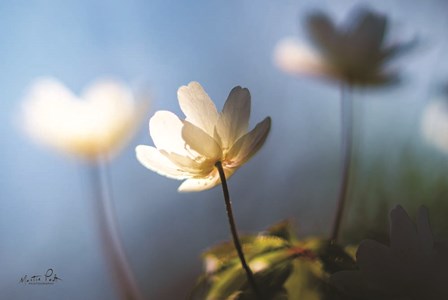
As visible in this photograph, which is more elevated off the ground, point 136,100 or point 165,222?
point 136,100

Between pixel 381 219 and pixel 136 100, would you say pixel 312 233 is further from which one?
pixel 136 100

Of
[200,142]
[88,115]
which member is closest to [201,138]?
[200,142]

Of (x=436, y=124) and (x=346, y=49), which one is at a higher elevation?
(x=346, y=49)

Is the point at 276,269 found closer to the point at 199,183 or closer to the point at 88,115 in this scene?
the point at 199,183

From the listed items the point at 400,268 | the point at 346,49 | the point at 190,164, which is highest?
the point at 346,49

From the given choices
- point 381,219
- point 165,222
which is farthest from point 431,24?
point 165,222
